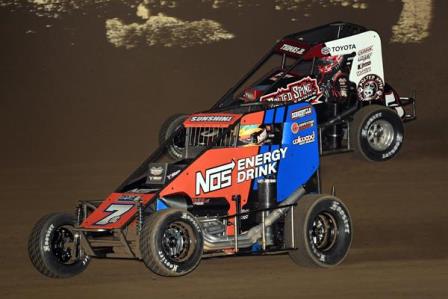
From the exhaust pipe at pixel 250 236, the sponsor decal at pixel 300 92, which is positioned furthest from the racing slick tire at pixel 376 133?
the exhaust pipe at pixel 250 236

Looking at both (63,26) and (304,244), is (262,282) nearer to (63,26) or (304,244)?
(304,244)

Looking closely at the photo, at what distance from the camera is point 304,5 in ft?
58.6

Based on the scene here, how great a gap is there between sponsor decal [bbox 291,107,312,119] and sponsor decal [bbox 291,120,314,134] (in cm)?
7

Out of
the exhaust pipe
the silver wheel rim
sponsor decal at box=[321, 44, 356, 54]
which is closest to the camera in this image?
the exhaust pipe

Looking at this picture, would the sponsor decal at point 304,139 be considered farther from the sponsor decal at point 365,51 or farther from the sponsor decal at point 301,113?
the sponsor decal at point 365,51

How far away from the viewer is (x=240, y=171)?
9648 mm

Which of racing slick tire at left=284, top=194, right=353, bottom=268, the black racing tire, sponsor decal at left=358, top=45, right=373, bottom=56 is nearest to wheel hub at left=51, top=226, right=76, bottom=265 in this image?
the black racing tire

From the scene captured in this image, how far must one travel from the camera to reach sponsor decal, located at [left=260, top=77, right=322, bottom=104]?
534 inches

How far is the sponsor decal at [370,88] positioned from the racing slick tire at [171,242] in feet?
17.0

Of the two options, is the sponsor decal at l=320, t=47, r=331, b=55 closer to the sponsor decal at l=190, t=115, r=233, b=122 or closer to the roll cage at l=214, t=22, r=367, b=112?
the roll cage at l=214, t=22, r=367, b=112

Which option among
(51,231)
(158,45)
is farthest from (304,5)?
(51,231)

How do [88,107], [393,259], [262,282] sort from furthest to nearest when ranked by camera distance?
[88,107], [393,259], [262,282]

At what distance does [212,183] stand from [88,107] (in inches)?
269

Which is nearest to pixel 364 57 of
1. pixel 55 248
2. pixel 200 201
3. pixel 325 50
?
pixel 325 50
